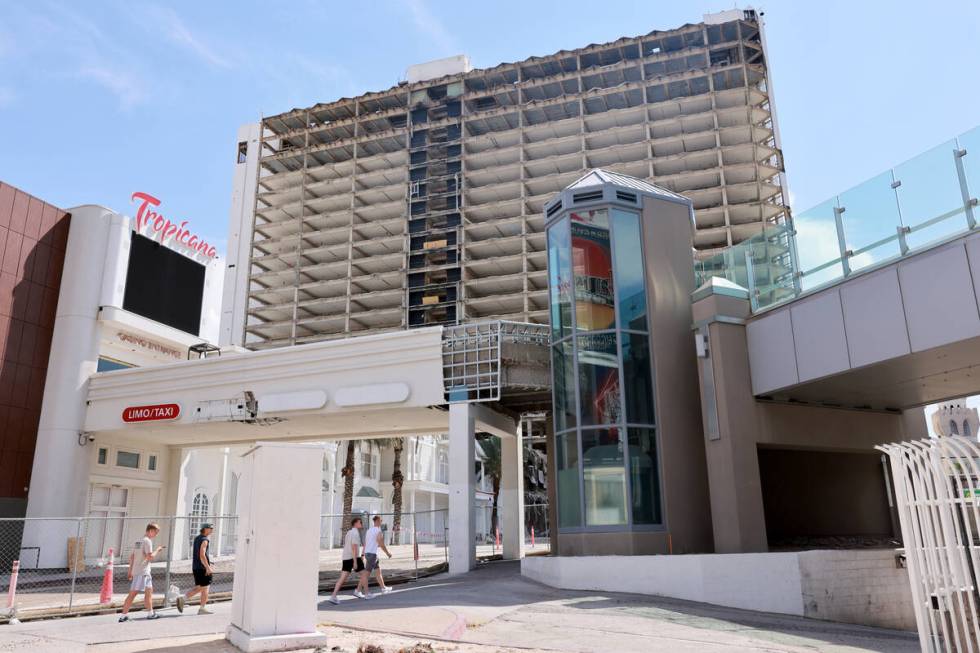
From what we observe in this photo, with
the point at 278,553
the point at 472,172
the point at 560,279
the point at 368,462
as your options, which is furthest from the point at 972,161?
the point at 472,172

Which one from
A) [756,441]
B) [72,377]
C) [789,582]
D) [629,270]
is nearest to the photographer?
[789,582]

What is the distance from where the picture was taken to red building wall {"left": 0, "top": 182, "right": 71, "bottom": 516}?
1140 inches

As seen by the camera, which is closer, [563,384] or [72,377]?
[563,384]

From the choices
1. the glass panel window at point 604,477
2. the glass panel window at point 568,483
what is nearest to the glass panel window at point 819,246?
the glass panel window at point 604,477

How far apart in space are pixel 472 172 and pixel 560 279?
56.9 metres

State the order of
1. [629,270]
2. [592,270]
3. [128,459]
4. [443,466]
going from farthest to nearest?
1. [443,466]
2. [128,459]
3. [592,270]
4. [629,270]

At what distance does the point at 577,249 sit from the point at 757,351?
5.56 m

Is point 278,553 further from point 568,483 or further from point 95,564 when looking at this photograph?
point 95,564

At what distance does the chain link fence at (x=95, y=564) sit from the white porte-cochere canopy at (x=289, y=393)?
371cm

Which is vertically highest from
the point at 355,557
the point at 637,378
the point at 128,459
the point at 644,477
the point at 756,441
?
the point at 637,378

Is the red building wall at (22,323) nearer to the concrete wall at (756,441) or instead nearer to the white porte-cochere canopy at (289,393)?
the white porte-cochere canopy at (289,393)

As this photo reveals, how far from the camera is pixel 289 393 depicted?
27.3m

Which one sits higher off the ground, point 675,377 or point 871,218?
point 871,218

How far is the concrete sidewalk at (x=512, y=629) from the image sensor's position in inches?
408
